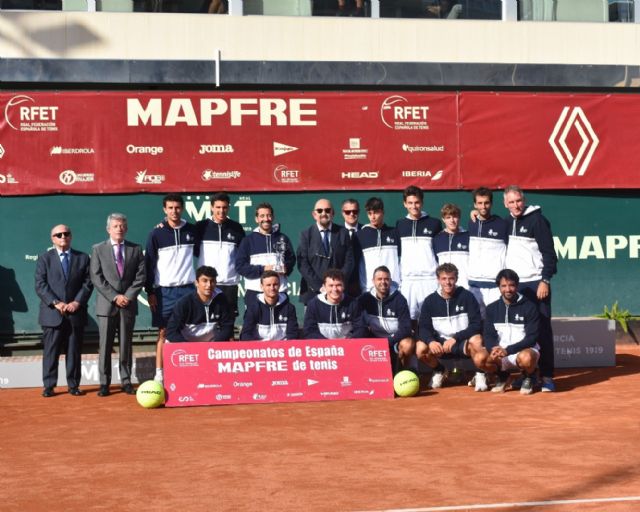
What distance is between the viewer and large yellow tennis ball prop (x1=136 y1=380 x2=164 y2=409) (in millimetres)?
10867

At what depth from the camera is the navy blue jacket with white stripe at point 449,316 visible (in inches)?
457

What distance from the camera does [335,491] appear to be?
7.19 metres

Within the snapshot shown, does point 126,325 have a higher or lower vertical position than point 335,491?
higher

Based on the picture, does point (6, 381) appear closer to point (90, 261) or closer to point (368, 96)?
point (90, 261)

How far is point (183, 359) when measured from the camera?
11.0m

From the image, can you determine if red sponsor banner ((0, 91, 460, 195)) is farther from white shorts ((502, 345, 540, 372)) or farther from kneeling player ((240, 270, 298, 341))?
white shorts ((502, 345, 540, 372))

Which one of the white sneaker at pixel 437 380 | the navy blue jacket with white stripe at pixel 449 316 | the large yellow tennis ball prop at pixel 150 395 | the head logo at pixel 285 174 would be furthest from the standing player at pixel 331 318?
the head logo at pixel 285 174

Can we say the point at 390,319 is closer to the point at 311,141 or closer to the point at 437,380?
the point at 437,380

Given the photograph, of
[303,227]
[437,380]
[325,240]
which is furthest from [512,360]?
[303,227]

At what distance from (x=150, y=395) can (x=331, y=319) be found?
6.45 ft

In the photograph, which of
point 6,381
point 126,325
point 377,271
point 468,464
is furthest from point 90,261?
point 468,464

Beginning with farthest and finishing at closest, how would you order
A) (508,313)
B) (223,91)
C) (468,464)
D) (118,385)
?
(223,91), (118,385), (508,313), (468,464)

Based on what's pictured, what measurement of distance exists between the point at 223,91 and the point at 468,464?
28.6ft

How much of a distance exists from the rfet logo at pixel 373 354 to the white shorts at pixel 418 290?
3.37 ft
